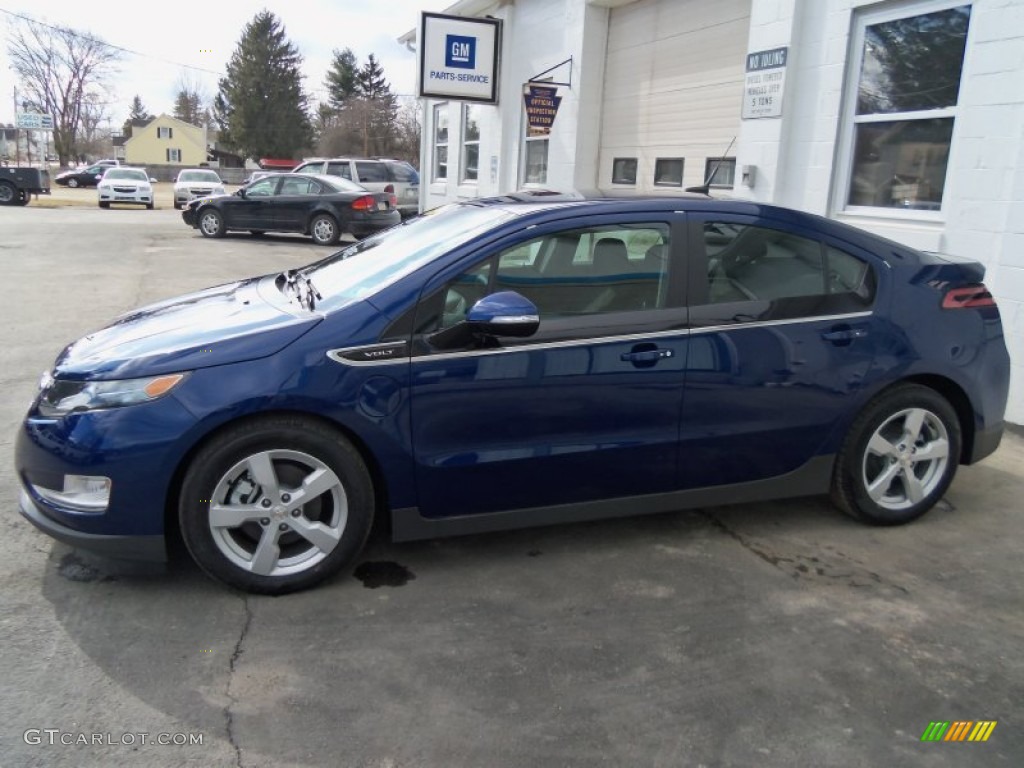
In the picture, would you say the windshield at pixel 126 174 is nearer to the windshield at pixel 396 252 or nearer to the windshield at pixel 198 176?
the windshield at pixel 198 176

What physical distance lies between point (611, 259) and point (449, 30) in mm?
10758

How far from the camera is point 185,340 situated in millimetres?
3324

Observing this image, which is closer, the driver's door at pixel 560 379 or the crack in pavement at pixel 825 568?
the driver's door at pixel 560 379

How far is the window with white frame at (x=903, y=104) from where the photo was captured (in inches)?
250

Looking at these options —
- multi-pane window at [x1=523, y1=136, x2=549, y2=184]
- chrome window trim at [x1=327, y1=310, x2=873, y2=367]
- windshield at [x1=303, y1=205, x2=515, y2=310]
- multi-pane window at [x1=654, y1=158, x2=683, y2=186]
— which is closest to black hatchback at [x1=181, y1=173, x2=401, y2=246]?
multi-pane window at [x1=523, y1=136, x2=549, y2=184]

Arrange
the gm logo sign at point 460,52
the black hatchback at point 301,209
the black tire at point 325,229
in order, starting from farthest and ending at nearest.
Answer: the black tire at point 325,229
the black hatchback at point 301,209
the gm logo sign at point 460,52

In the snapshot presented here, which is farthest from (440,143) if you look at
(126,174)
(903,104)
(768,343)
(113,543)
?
(126,174)

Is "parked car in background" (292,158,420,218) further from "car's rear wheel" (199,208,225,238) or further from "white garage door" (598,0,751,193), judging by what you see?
"white garage door" (598,0,751,193)

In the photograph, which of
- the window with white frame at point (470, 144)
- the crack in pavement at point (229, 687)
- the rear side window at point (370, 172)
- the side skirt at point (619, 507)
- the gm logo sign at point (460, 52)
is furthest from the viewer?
the rear side window at point (370, 172)

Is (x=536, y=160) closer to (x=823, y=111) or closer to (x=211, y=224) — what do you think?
(x=823, y=111)

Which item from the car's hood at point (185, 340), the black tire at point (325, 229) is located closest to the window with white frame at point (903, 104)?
the car's hood at point (185, 340)

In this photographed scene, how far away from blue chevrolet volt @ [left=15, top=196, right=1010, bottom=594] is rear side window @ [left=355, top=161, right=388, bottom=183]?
17389mm

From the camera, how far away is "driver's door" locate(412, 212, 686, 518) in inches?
133

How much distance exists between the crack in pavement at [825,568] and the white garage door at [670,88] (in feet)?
20.7
